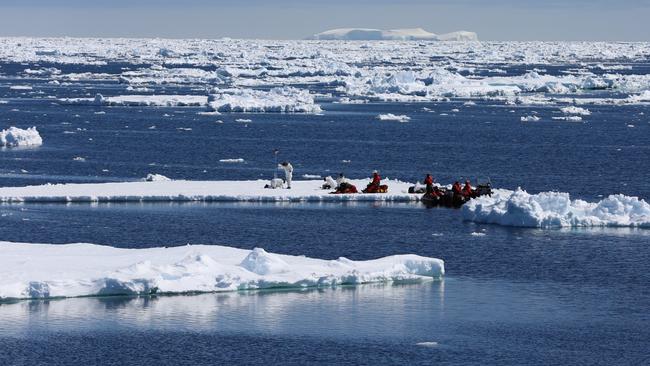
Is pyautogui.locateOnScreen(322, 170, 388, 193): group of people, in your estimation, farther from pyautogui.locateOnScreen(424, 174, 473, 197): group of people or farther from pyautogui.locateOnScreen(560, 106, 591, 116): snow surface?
pyautogui.locateOnScreen(560, 106, 591, 116): snow surface

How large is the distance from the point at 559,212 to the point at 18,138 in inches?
1384

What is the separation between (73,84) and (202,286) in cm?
10493

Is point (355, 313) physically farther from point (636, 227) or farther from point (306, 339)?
point (636, 227)

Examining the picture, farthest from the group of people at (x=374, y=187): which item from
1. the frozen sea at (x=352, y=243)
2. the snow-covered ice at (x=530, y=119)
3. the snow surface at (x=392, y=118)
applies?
the snow-covered ice at (x=530, y=119)

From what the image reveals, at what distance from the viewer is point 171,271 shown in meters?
29.6

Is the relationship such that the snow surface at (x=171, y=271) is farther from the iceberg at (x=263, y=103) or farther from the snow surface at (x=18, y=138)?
the iceberg at (x=263, y=103)

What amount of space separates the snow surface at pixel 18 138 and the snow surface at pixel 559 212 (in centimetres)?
3251

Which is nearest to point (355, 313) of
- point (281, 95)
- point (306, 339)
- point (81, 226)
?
point (306, 339)

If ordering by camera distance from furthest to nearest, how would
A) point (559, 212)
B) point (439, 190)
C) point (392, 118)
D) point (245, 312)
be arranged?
point (392, 118) → point (439, 190) → point (559, 212) → point (245, 312)

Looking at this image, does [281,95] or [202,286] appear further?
[281,95]

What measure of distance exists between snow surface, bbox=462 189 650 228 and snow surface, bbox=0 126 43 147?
3251 centimetres

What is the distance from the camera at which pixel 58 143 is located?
69500 mm

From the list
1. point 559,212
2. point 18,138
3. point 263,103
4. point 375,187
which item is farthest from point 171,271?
point 263,103

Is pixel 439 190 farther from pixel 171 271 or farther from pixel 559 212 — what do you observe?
pixel 171 271
